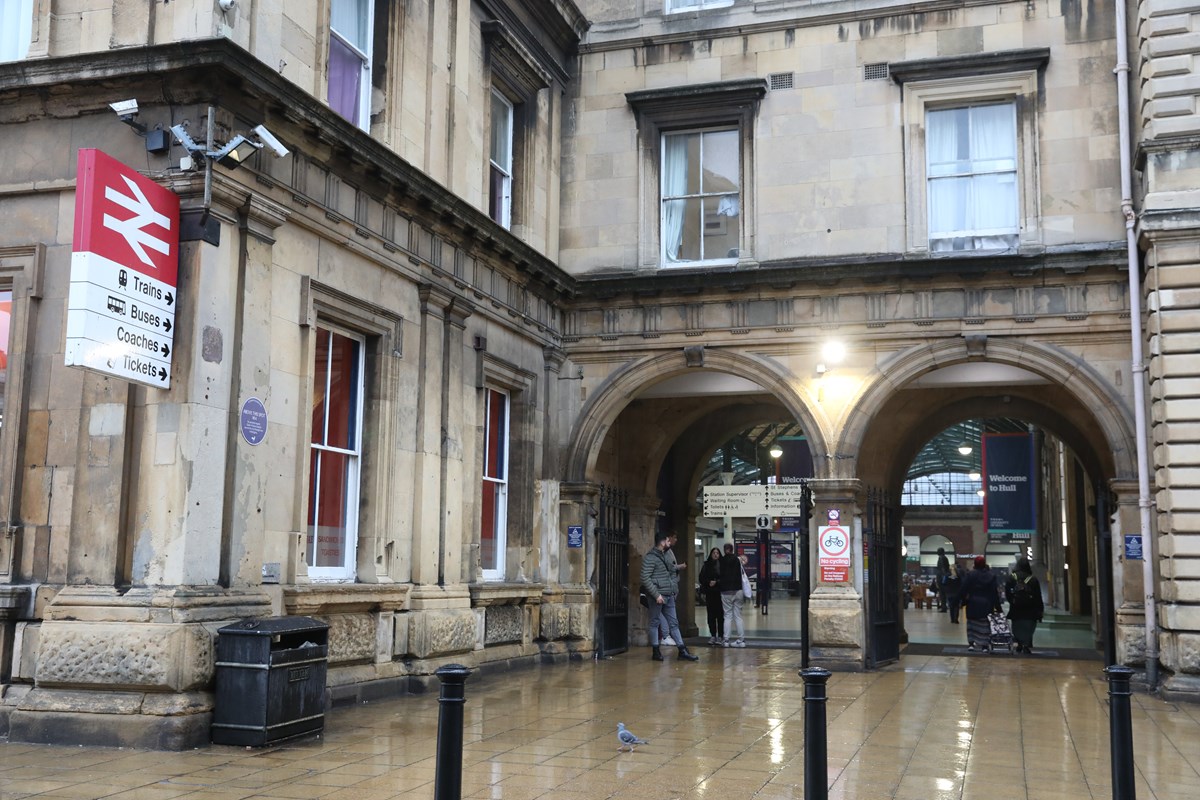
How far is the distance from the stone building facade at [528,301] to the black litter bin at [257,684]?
8.6 inches

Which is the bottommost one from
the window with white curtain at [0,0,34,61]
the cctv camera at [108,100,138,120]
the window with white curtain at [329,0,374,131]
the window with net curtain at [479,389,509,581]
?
the window with net curtain at [479,389,509,581]

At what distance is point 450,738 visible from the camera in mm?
5645

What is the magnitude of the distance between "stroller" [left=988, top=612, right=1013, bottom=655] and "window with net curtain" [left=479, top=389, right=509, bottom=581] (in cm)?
925

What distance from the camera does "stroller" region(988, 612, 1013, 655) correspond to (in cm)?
2017

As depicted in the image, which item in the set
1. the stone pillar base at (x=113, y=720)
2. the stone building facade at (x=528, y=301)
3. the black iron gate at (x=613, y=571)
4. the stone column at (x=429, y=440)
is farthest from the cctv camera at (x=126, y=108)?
the black iron gate at (x=613, y=571)

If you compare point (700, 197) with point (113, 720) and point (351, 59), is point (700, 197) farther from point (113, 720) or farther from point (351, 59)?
point (113, 720)

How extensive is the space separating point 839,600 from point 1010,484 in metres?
9.59

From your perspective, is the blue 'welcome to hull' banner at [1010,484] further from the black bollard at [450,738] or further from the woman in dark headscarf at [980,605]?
the black bollard at [450,738]

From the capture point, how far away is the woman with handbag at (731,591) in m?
20.3

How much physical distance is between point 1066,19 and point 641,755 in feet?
40.6

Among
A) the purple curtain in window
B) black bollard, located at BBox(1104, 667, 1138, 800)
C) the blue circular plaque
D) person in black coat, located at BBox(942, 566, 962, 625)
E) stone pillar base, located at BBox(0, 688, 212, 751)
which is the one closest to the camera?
black bollard, located at BBox(1104, 667, 1138, 800)

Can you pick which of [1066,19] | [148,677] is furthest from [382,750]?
[1066,19]

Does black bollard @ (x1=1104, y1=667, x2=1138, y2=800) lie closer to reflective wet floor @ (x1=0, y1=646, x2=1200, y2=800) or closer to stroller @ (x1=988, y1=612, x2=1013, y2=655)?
reflective wet floor @ (x1=0, y1=646, x2=1200, y2=800)

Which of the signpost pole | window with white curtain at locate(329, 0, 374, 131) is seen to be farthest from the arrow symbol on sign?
the signpost pole
